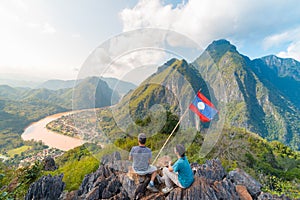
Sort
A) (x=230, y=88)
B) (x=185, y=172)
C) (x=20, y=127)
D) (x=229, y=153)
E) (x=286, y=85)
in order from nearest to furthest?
(x=185, y=172) → (x=229, y=153) → (x=20, y=127) → (x=230, y=88) → (x=286, y=85)

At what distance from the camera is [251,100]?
126250 millimetres

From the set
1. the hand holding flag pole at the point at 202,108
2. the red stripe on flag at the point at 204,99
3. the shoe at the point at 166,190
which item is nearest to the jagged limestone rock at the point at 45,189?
the shoe at the point at 166,190

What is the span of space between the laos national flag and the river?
181ft

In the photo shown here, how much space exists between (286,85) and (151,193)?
798 feet

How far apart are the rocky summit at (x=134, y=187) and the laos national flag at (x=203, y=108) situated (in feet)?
5.39

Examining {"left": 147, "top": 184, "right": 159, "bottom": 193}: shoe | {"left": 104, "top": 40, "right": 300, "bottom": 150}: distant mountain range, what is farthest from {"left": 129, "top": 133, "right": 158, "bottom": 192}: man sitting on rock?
{"left": 104, "top": 40, "right": 300, "bottom": 150}: distant mountain range

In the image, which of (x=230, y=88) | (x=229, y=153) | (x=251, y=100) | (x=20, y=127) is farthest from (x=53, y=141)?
(x=251, y=100)

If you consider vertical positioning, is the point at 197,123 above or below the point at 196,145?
above

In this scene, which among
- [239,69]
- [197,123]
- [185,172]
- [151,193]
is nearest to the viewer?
[185,172]

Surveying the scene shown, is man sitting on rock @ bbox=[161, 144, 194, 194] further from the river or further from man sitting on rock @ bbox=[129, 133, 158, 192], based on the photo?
the river

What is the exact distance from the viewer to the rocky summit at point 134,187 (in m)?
4.17

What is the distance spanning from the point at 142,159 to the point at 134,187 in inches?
39.5

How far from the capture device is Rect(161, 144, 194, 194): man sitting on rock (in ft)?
12.6

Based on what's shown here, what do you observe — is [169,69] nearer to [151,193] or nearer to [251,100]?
[151,193]
